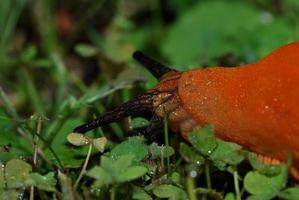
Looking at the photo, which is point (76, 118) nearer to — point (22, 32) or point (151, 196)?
point (151, 196)

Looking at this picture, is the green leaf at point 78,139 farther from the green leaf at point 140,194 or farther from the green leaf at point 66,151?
the green leaf at point 140,194

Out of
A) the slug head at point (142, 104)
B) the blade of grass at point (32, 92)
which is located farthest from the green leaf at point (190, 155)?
the blade of grass at point (32, 92)

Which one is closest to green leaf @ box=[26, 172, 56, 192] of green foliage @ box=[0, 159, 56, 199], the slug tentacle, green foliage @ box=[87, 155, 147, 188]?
green foliage @ box=[0, 159, 56, 199]

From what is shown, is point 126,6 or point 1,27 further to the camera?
point 126,6

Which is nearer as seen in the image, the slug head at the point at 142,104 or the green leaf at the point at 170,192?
the green leaf at the point at 170,192

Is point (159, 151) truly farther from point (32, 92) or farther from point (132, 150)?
point (32, 92)

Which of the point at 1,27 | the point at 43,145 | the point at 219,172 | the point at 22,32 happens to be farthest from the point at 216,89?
the point at 22,32
